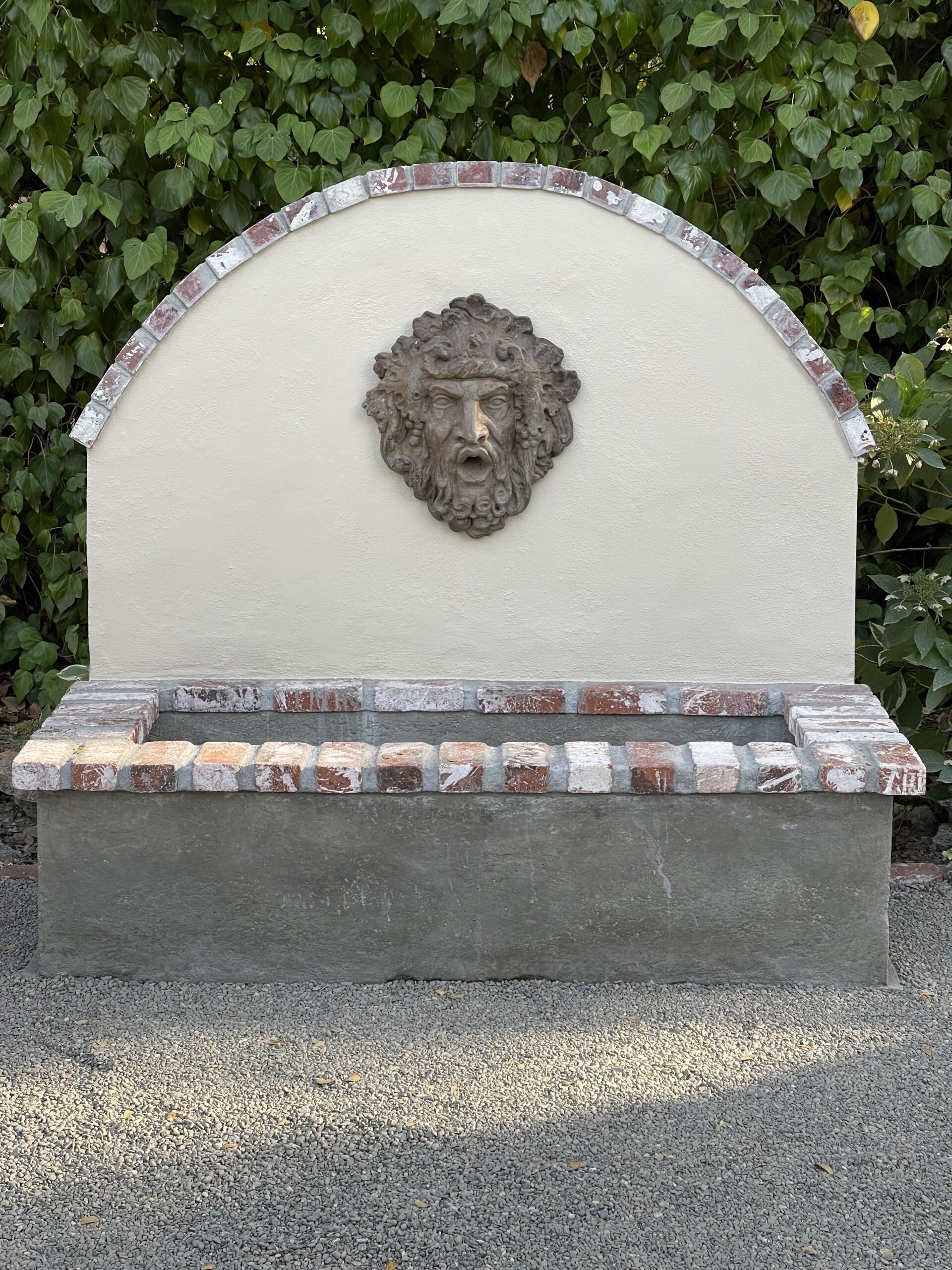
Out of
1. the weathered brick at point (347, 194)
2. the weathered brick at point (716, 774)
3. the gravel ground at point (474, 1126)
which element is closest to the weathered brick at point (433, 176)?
the weathered brick at point (347, 194)

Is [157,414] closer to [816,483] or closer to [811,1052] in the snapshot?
[816,483]

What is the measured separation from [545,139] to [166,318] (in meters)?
1.66

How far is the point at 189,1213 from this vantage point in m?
2.37

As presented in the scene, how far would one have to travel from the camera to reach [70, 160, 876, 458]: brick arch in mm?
3662

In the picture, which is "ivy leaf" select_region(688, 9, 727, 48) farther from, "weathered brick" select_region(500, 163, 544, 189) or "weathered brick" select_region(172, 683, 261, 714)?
"weathered brick" select_region(172, 683, 261, 714)

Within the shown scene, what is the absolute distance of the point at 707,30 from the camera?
4.25 metres

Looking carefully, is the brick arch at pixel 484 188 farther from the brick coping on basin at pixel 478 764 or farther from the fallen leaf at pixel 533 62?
the fallen leaf at pixel 533 62

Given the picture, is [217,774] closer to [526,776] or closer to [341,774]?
[341,774]

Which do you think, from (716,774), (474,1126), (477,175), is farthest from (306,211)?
(474,1126)

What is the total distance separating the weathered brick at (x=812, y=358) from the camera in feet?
12.0

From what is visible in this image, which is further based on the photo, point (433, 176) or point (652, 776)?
point (433, 176)

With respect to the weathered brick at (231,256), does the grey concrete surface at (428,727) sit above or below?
below

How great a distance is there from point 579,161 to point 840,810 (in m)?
2.70

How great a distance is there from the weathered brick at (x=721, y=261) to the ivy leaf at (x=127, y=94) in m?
2.10
